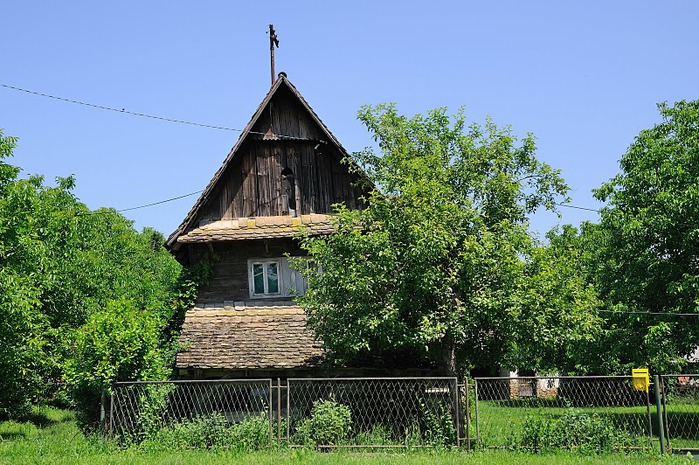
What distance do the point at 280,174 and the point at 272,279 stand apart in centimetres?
317

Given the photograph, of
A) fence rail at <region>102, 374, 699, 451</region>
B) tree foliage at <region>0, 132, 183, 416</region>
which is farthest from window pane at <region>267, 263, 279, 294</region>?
fence rail at <region>102, 374, 699, 451</region>

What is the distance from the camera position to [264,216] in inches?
829

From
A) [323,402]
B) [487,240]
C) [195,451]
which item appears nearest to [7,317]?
[195,451]

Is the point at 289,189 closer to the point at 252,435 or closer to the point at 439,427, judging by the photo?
the point at 252,435

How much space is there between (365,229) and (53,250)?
13619mm

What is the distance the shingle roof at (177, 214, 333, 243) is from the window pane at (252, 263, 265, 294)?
1.11m

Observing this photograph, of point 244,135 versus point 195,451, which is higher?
point 244,135

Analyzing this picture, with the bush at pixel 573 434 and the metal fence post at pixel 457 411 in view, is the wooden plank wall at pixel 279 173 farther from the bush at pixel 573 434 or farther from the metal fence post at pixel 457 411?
the bush at pixel 573 434

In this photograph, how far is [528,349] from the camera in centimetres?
1797

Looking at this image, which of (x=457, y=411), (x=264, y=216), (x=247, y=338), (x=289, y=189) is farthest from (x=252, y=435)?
(x=289, y=189)

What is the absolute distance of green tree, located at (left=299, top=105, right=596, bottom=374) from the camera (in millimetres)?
16125

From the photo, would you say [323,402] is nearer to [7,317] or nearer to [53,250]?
[7,317]

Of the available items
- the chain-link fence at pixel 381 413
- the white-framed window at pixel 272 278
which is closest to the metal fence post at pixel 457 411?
the chain-link fence at pixel 381 413

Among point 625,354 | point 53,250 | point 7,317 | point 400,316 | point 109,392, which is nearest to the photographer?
point 109,392
